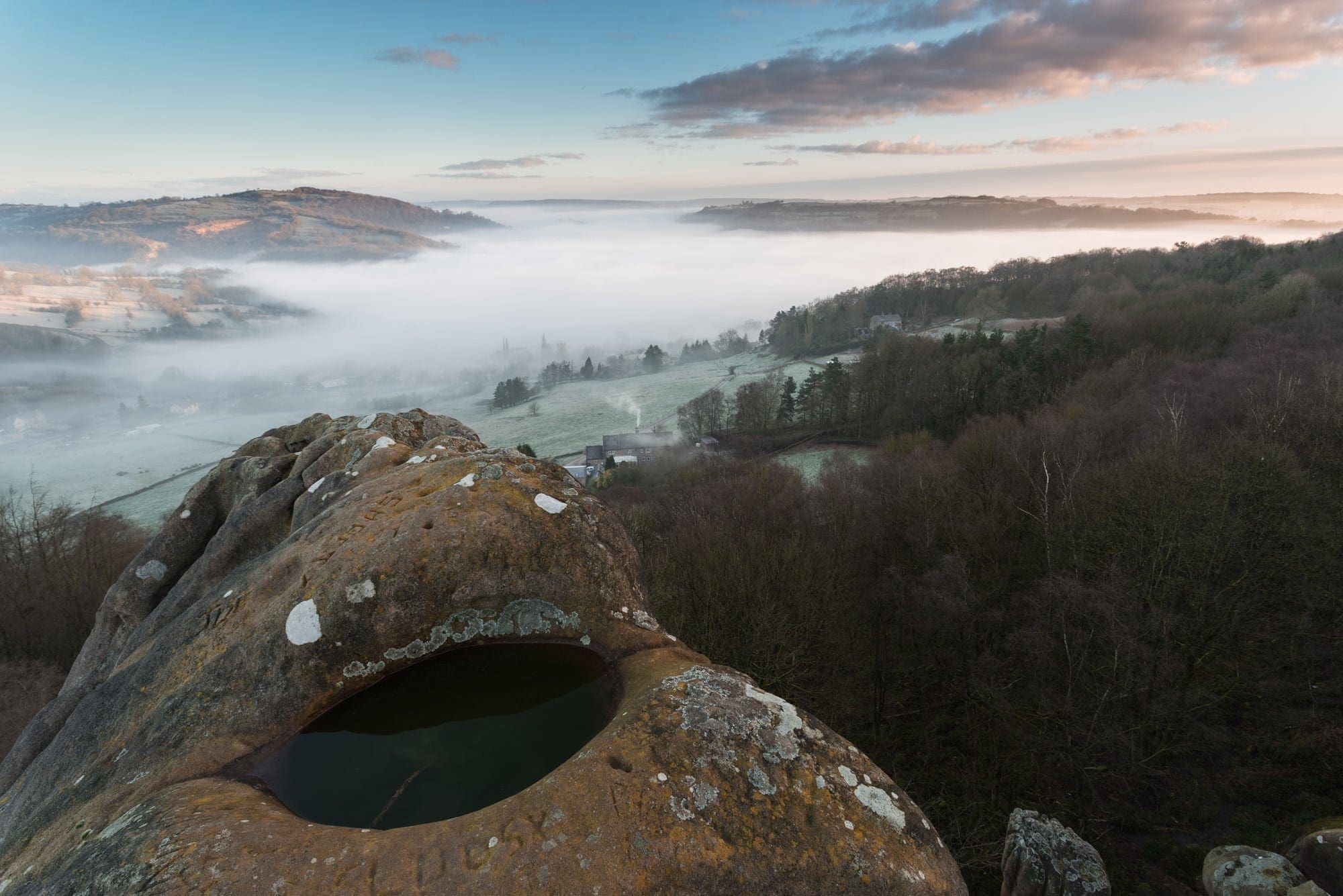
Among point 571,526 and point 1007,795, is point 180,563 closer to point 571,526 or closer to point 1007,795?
point 571,526

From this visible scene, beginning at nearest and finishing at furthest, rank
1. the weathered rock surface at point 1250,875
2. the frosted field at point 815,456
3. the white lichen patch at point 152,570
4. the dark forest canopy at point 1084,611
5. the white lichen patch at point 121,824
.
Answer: the white lichen patch at point 121,824, the weathered rock surface at point 1250,875, the white lichen patch at point 152,570, the dark forest canopy at point 1084,611, the frosted field at point 815,456

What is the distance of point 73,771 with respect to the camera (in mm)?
6676

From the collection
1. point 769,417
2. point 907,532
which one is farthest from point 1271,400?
point 769,417

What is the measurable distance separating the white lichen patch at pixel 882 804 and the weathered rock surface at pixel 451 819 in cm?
2

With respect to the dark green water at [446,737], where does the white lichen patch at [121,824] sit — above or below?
above

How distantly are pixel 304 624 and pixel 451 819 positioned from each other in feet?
10.8

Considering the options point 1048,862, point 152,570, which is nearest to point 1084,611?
point 1048,862

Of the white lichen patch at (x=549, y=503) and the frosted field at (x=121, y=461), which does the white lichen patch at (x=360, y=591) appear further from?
the frosted field at (x=121, y=461)

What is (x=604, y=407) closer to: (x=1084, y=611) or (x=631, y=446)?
(x=631, y=446)

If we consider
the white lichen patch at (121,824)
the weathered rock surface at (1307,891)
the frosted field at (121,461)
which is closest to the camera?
the white lichen patch at (121,824)

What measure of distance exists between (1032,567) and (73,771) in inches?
1301

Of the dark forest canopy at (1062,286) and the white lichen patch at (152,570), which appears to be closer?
the white lichen patch at (152,570)

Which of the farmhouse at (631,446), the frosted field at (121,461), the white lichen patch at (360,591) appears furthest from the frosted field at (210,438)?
the white lichen patch at (360,591)

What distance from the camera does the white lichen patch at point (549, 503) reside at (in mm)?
8188
